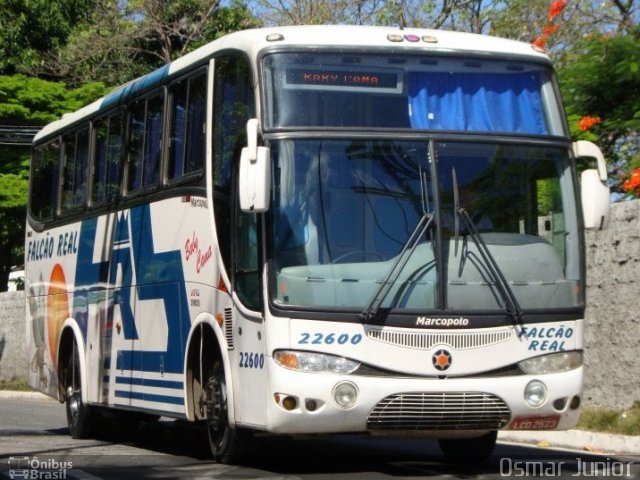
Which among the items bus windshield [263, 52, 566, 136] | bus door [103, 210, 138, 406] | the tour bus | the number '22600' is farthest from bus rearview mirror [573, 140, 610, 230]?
bus door [103, 210, 138, 406]

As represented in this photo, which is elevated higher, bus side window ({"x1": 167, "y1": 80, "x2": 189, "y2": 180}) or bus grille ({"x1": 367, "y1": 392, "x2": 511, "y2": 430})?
bus side window ({"x1": 167, "y1": 80, "x2": 189, "y2": 180})

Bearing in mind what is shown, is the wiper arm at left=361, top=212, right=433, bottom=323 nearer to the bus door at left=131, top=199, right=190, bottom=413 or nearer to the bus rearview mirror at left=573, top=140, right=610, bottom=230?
the bus rearview mirror at left=573, top=140, right=610, bottom=230

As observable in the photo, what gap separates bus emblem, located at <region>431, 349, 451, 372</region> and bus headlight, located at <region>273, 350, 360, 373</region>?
1.83 ft

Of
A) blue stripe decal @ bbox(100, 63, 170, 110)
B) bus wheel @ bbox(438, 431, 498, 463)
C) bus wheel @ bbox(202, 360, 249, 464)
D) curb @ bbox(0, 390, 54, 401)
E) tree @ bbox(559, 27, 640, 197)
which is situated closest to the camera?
bus wheel @ bbox(202, 360, 249, 464)

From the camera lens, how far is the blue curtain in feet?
34.2

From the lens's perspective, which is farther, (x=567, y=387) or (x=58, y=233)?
(x=58, y=233)

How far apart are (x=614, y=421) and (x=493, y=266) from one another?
→ 4333mm

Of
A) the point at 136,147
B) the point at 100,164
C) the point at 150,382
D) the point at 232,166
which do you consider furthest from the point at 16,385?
the point at 232,166

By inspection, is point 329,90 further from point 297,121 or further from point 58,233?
point 58,233

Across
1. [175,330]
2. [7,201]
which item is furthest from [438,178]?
[7,201]

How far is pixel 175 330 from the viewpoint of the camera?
1220 centimetres

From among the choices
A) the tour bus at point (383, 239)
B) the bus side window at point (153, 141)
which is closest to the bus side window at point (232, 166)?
the tour bus at point (383, 239)

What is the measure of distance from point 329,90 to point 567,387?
2.82 metres

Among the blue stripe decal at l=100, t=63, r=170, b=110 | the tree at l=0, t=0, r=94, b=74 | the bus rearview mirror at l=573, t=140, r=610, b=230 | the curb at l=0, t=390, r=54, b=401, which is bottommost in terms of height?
the curb at l=0, t=390, r=54, b=401
